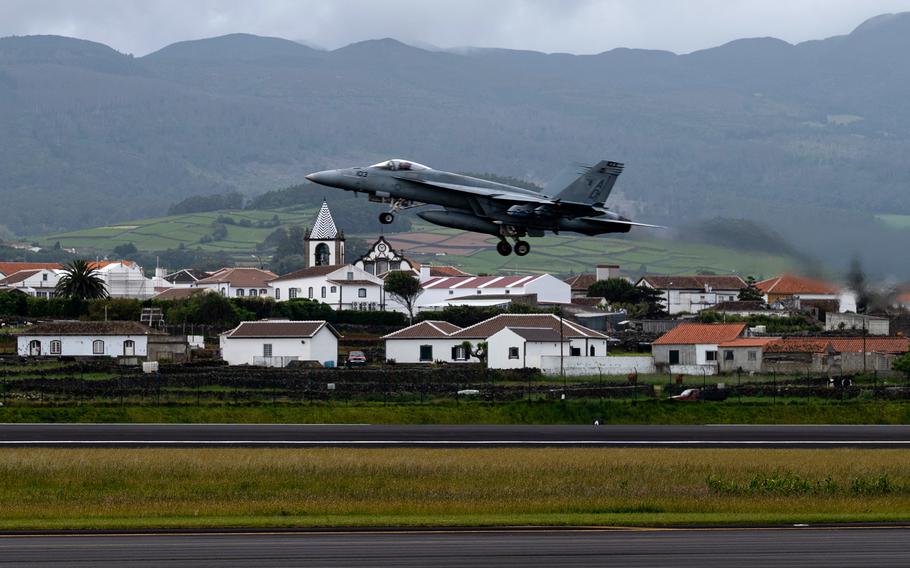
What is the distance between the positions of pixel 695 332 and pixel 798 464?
58.0 metres

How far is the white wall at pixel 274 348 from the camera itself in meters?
111

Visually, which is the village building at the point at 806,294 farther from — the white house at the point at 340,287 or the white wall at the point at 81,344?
the white wall at the point at 81,344

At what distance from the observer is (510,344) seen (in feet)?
351

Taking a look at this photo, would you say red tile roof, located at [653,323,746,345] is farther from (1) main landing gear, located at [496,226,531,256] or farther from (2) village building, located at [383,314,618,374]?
(1) main landing gear, located at [496,226,531,256]

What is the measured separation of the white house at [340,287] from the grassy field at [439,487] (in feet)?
403

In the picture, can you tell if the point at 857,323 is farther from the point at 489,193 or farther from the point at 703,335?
the point at 489,193

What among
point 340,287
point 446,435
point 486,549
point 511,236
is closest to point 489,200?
point 511,236

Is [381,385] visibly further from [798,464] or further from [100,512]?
[100,512]

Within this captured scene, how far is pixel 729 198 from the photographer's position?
77.5 m

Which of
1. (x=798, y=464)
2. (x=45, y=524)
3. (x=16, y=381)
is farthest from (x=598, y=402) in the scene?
(x=45, y=524)

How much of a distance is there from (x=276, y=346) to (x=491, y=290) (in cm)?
7344

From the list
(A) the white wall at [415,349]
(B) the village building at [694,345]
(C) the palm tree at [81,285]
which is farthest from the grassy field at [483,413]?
(C) the palm tree at [81,285]

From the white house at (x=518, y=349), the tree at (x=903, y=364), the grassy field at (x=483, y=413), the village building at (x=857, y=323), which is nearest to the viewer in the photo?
the grassy field at (x=483, y=413)

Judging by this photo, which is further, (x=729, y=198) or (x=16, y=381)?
(x=16, y=381)
